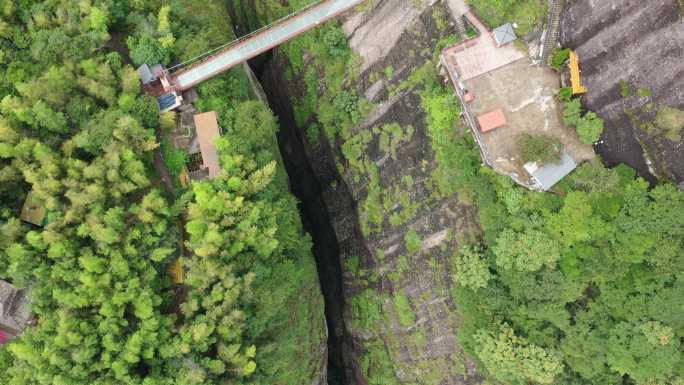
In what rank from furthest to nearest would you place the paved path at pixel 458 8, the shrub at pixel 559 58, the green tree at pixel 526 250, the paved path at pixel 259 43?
the paved path at pixel 259 43 < the paved path at pixel 458 8 < the shrub at pixel 559 58 < the green tree at pixel 526 250

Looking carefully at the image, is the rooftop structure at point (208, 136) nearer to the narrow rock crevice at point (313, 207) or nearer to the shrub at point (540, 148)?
the narrow rock crevice at point (313, 207)

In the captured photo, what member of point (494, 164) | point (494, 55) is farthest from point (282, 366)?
point (494, 55)

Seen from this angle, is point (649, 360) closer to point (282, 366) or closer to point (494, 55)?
point (494, 55)

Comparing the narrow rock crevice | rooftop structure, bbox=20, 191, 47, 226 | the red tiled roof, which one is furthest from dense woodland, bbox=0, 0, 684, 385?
the narrow rock crevice

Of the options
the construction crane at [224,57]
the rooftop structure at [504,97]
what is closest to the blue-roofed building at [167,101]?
the construction crane at [224,57]

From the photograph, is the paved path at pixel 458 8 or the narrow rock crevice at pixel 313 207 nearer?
the paved path at pixel 458 8

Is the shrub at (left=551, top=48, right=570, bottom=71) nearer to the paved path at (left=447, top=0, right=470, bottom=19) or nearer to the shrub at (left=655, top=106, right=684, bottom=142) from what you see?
the shrub at (left=655, top=106, right=684, bottom=142)

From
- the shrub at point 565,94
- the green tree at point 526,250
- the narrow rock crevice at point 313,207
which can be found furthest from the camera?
the narrow rock crevice at point 313,207

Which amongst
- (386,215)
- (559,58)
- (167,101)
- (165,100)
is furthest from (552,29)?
(165,100)
